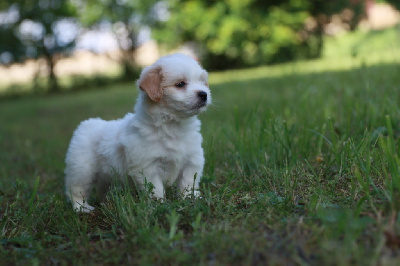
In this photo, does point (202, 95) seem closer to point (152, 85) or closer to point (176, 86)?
point (176, 86)

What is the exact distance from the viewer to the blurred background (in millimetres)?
18656

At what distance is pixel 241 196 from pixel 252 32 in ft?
58.5

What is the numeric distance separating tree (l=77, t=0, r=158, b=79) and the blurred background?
59cm

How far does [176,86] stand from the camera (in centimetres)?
279

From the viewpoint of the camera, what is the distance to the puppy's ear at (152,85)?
8.91 ft

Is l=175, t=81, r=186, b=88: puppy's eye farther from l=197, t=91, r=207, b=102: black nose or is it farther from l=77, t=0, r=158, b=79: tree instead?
l=77, t=0, r=158, b=79: tree

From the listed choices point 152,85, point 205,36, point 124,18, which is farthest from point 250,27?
point 152,85

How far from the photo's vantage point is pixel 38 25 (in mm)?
19547

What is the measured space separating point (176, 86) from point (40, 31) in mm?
19093

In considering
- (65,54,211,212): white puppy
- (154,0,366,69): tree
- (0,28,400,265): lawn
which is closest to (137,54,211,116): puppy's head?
(65,54,211,212): white puppy

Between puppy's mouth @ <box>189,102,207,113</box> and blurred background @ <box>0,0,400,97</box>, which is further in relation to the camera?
blurred background @ <box>0,0,400,97</box>

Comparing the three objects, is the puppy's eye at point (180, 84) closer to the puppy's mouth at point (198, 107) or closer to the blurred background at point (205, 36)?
the puppy's mouth at point (198, 107)

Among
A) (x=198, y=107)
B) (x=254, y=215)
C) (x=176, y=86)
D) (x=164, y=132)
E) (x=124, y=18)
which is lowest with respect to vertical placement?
(x=254, y=215)

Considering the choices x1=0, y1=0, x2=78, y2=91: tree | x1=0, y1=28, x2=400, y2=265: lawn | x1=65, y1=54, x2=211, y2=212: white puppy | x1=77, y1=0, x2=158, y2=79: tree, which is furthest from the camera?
x1=77, y1=0, x2=158, y2=79: tree
